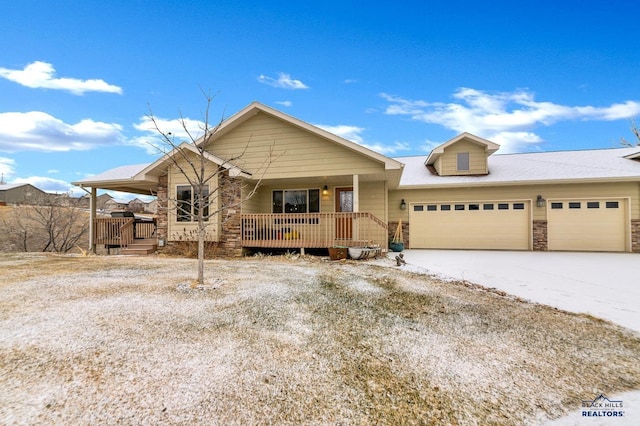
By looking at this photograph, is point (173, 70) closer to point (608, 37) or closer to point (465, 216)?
point (465, 216)

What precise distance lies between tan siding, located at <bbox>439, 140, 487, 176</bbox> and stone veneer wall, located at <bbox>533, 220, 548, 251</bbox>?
119 inches

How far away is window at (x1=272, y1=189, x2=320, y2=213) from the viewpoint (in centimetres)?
1227

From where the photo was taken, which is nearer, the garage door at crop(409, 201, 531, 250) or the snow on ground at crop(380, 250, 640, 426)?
the snow on ground at crop(380, 250, 640, 426)

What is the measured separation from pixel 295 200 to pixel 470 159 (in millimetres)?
8266

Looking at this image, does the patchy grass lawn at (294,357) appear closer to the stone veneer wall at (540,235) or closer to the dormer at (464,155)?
the stone veneer wall at (540,235)

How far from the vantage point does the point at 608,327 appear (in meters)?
3.90

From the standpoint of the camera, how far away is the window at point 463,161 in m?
13.7

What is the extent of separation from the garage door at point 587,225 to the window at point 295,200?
383 inches

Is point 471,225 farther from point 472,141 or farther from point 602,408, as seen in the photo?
point 602,408

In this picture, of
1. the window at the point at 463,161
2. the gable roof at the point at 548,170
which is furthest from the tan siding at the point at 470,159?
the gable roof at the point at 548,170

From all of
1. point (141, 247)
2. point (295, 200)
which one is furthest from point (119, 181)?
point (295, 200)

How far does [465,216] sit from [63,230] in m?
21.6

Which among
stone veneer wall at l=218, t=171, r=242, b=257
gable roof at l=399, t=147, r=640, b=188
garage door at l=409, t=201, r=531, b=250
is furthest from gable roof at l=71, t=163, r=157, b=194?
garage door at l=409, t=201, r=531, b=250

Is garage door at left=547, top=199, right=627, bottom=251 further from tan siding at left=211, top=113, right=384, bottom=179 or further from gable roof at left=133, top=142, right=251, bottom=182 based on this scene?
gable roof at left=133, top=142, right=251, bottom=182
